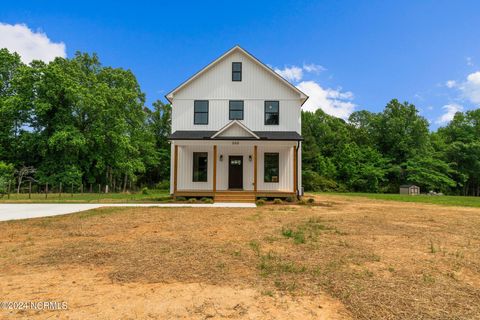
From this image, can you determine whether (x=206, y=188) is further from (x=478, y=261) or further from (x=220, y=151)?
(x=478, y=261)

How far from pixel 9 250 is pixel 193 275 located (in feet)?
13.1

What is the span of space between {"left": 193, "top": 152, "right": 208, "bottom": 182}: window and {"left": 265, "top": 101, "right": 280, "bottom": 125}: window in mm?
4587

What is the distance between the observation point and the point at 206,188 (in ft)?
56.7

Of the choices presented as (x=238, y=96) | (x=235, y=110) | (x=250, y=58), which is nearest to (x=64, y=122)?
(x=235, y=110)

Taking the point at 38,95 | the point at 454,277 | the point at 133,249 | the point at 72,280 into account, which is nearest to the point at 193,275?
the point at 72,280

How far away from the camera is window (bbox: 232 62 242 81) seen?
58.5ft

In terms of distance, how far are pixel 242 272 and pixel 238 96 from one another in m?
14.7

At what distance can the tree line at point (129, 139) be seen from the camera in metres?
25.6

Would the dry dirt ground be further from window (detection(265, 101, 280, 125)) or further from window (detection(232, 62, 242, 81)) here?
window (detection(232, 62, 242, 81))

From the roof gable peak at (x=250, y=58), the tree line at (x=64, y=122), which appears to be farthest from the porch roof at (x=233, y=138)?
the tree line at (x=64, y=122)

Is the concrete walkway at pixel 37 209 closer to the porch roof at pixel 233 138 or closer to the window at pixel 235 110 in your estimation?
the porch roof at pixel 233 138

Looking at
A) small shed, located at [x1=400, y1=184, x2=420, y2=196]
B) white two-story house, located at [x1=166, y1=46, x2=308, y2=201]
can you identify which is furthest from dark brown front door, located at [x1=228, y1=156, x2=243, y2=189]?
small shed, located at [x1=400, y1=184, x2=420, y2=196]

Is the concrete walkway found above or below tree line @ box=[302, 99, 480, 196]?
below

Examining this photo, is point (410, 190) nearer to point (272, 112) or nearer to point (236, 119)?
point (272, 112)
